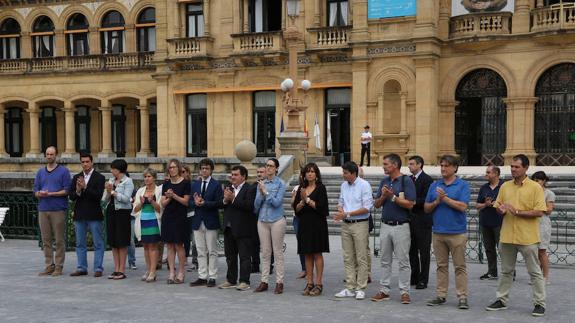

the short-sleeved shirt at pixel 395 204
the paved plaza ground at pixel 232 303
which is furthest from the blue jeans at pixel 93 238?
the short-sleeved shirt at pixel 395 204

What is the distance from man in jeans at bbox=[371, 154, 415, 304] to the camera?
31.5ft

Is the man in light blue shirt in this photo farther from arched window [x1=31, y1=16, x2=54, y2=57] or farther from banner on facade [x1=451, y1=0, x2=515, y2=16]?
arched window [x1=31, y1=16, x2=54, y2=57]

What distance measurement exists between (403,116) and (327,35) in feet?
16.4

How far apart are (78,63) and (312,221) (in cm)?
2943

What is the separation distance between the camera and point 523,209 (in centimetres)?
887

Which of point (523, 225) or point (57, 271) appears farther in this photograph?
point (57, 271)

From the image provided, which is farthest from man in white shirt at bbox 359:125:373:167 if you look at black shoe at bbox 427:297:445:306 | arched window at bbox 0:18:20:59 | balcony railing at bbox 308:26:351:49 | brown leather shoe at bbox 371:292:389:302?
arched window at bbox 0:18:20:59

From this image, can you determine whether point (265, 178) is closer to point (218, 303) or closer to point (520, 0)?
point (218, 303)

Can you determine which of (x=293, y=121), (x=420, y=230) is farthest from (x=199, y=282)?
(x=293, y=121)

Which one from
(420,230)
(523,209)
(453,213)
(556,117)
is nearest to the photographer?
(523,209)

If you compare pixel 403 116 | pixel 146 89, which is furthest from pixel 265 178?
pixel 146 89

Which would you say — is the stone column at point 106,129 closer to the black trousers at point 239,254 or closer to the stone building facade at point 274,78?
the stone building facade at point 274,78

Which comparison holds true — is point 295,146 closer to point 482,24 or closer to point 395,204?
point 482,24

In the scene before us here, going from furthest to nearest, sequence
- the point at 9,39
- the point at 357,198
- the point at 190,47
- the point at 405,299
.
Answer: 1. the point at 9,39
2. the point at 190,47
3. the point at 357,198
4. the point at 405,299
